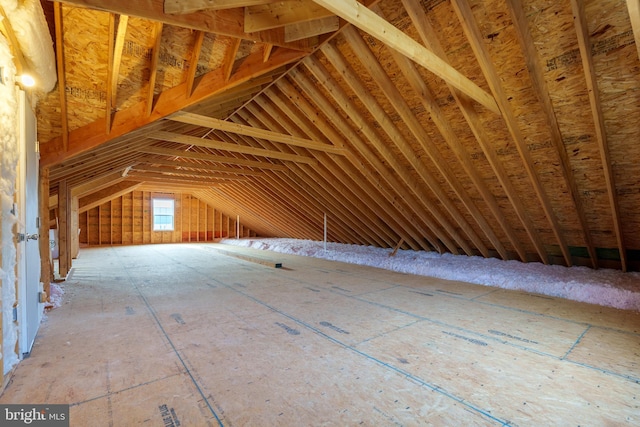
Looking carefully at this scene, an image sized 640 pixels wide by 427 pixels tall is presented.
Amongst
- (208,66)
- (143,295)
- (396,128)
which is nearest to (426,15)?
(396,128)

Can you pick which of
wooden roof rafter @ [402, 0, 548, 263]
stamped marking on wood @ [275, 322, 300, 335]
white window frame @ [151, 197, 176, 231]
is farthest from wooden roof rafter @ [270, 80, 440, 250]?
white window frame @ [151, 197, 176, 231]

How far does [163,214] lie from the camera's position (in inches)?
564

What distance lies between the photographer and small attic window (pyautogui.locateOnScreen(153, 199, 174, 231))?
14094 mm

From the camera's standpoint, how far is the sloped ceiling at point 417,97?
2508mm

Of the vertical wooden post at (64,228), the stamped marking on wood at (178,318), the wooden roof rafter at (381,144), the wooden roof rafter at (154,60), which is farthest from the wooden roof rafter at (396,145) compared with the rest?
the vertical wooden post at (64,228)

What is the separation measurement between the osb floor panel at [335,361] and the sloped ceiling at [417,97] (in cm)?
161

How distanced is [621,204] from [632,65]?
2.04 metres

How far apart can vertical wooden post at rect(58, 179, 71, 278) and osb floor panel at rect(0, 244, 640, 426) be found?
6.12 ft

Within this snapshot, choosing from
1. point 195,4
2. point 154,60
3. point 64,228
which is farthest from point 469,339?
point 64,228

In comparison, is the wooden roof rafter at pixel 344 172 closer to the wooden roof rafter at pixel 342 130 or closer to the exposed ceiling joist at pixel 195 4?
the wooden roof rafter at pixel 342 130

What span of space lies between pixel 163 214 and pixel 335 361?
14.5 metres

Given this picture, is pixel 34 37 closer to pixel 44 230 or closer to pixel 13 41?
pixel 13 41

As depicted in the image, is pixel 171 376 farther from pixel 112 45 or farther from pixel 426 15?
pixel 426 15

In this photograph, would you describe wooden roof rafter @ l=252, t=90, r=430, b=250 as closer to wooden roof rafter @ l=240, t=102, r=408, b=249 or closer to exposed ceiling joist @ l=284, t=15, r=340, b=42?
wooden roof rafter @ l=240, t=102, r=408, b=249
